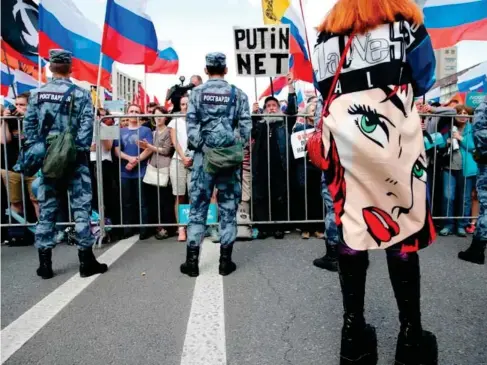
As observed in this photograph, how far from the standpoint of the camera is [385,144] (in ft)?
6.29

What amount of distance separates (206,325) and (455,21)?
6.20 m

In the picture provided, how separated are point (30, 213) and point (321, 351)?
4.97 meters

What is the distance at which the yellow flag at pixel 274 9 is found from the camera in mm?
6973

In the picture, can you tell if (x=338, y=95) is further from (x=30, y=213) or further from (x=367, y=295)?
(x=30, y=213)

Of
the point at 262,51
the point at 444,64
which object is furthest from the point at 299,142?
the point at 444,64

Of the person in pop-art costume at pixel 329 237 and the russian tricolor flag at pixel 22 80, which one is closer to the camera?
the person in pop-art costume at pixel 329 237

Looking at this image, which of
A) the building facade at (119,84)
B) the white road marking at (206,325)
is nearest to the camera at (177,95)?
the white road marking at (206,325)

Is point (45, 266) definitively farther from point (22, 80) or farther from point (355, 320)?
point (22, 80)

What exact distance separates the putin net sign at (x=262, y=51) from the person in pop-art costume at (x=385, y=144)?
349 centimetres

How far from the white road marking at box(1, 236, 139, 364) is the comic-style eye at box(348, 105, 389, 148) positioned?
2.23m

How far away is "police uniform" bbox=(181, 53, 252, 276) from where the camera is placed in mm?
3848

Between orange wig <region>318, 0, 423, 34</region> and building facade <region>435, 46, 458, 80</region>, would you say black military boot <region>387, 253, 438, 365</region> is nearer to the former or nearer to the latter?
orange wig <region>318, 0, 423, 34</region>

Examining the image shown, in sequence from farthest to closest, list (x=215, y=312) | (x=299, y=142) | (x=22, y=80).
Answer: (x=22, y=80) → (x=299, y=142) → (x=215, y=312)

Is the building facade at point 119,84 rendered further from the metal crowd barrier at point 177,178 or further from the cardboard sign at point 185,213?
the cardboard sign at point 185,213
